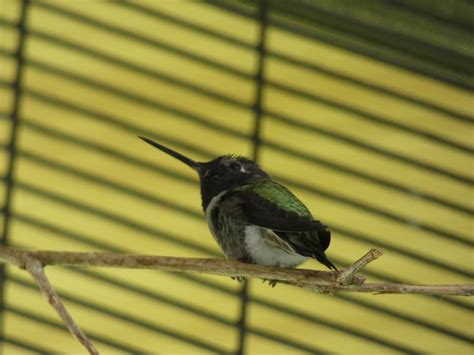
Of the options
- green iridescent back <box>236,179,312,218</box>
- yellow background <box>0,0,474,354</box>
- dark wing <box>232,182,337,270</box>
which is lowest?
dark wing <box>232,182,337,270</box>

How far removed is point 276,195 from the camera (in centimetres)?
264

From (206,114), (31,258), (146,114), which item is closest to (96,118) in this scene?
(146,114)

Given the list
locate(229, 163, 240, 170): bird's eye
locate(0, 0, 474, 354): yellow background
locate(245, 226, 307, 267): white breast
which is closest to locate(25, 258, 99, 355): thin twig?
locate(245, 226, 307, 267): white breast

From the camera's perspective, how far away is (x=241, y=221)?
8.44 ft

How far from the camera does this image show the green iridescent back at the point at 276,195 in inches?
101

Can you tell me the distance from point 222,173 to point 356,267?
1.17m

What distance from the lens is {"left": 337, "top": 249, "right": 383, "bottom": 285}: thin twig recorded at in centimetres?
176

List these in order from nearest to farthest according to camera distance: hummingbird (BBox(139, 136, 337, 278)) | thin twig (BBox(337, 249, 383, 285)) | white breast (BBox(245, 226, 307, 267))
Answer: thin twig (BBox(337, 249, 383, 285)), hummingbird (BBox(139, 136, 337, 278)), white breast (BBox(245, 226, 307, 267))

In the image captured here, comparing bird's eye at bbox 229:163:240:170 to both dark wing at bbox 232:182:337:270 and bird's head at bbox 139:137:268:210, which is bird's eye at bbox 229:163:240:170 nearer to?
bird's head at bbox 139:137:268:210

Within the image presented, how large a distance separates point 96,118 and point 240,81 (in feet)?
1.97

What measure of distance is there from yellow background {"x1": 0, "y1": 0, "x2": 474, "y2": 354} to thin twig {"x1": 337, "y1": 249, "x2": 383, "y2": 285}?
6.61 ft

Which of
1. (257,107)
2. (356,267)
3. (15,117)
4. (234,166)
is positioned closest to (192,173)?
(257,107)

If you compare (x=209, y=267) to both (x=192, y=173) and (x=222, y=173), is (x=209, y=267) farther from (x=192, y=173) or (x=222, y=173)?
(x=192, y=173)

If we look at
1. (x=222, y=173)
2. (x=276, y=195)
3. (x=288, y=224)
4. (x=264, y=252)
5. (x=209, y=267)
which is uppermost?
(x=222, y=173)
